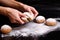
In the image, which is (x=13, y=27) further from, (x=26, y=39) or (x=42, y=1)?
(x=42, y=1)

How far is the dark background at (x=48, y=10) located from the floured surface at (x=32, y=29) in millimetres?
25

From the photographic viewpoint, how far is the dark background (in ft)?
1.86

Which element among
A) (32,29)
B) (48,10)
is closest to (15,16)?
(32,29)

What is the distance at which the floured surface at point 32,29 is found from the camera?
560mm

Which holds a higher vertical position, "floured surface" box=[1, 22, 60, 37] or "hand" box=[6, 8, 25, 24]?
"hand" box=[6, 8, 25, 24]

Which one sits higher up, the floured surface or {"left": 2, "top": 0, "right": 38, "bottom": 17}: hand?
{"left": 2, "top": 0, "right": 38, "bottom": 17}: hand

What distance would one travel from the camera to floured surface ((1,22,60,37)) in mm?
560

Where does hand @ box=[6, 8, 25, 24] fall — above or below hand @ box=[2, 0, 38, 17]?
below

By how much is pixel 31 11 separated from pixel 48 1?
0.96 feet

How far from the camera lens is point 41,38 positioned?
21.6 inches

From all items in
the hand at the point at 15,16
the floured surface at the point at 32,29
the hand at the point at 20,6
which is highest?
the hand at the point at 20,6

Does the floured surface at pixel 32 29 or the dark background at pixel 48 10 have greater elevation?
the dark background at pixel 48 10

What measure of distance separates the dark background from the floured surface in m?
0.02

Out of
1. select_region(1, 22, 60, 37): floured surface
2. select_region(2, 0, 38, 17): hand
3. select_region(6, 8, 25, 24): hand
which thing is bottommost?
select_region(1, 22, 60, 37): floured surface
